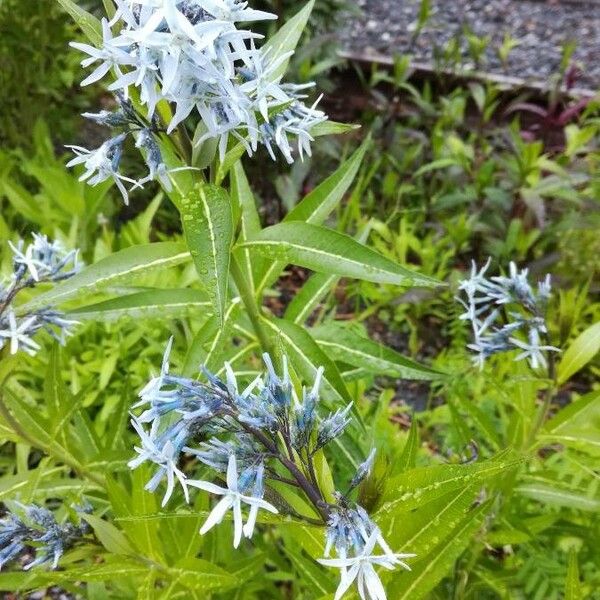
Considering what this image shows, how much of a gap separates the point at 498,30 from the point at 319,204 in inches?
190

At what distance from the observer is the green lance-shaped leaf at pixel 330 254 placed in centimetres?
98

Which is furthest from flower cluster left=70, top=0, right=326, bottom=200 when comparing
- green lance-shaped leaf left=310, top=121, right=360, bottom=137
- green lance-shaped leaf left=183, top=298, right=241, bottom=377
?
green lance-shaped leaf left=183, top=298, right=241, bottom=377

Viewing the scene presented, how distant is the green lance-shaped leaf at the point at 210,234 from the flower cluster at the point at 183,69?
59mm

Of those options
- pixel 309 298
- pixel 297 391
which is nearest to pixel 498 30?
pixel 309 298

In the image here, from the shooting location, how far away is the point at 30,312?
1.23 meters

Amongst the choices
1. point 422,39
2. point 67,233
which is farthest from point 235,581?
point 422,39

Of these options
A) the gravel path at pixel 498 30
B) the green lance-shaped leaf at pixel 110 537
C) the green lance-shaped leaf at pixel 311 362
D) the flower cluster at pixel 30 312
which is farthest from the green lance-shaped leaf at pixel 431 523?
the gravel path at pixel 498 30

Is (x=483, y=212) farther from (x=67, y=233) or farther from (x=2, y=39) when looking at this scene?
(x=2, y=39)

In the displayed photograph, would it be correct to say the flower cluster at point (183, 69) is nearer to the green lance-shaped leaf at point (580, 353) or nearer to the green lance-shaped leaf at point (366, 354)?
the green lance-shaped leaf at point (366, 354)

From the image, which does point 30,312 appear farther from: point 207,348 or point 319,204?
point 319,204

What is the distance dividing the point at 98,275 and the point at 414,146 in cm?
244

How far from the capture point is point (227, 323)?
1.14 metres

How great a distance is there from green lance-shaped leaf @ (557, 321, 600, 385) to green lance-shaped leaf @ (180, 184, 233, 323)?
2.30ft

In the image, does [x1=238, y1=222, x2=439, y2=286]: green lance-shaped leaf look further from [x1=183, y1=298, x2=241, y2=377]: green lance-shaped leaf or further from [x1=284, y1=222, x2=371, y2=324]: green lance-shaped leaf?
[x1=284, y1=222, x2=371, y2=324]: green lance-shaped leaf
